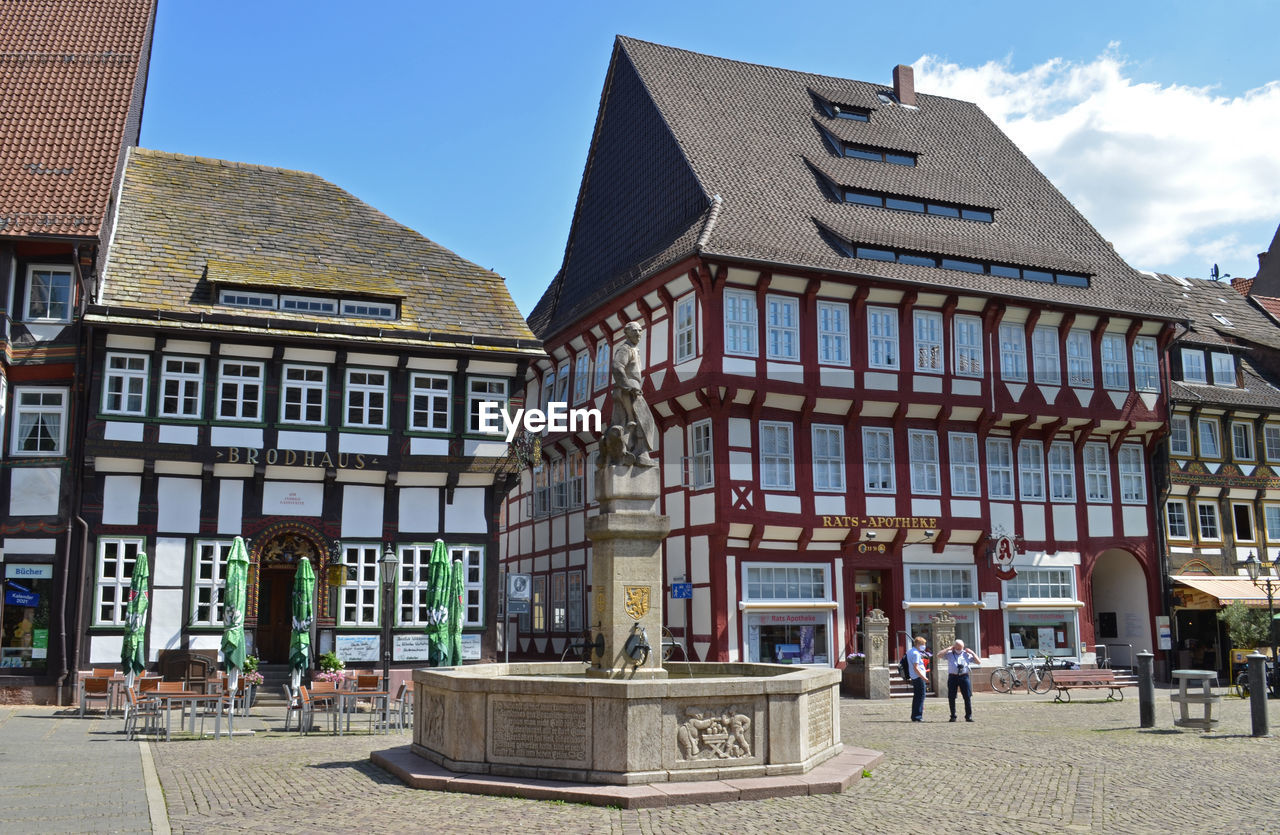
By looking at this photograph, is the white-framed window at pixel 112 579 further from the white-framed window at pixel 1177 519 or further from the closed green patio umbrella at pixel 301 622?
the white-framed window at pixel 1177 519

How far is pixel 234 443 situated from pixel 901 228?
17865 millimetres

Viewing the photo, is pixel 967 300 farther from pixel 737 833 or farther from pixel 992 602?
pixel 737 833

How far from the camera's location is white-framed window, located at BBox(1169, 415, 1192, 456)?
117 ft

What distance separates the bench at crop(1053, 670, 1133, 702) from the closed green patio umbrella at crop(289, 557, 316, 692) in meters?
16.0

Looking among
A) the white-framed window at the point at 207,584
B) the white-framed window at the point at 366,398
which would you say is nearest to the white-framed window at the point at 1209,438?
the white-framed window at the point at 366,398

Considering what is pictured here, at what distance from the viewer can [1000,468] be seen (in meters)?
31.7

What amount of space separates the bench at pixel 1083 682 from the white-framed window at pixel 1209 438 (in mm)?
11208

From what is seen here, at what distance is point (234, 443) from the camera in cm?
2511

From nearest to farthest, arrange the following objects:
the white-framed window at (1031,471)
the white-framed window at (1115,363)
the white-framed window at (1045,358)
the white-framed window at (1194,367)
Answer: the white-framed window at (1031,471) → the white-framed window at (1045,358) → the white-framed window at (1115,363) → the white-framed window at (1194,367)

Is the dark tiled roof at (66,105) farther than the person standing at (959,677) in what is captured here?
Yes

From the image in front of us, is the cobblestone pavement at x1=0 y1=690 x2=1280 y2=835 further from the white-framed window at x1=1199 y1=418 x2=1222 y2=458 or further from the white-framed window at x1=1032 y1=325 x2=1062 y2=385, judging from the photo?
the white-framed window at x1=1199 y1=418 x2=1222 y2=458

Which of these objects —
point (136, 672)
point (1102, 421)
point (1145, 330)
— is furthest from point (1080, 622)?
point (136, 672)

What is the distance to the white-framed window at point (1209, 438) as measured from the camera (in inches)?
1427

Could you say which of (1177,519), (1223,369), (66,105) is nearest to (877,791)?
(66,105)
